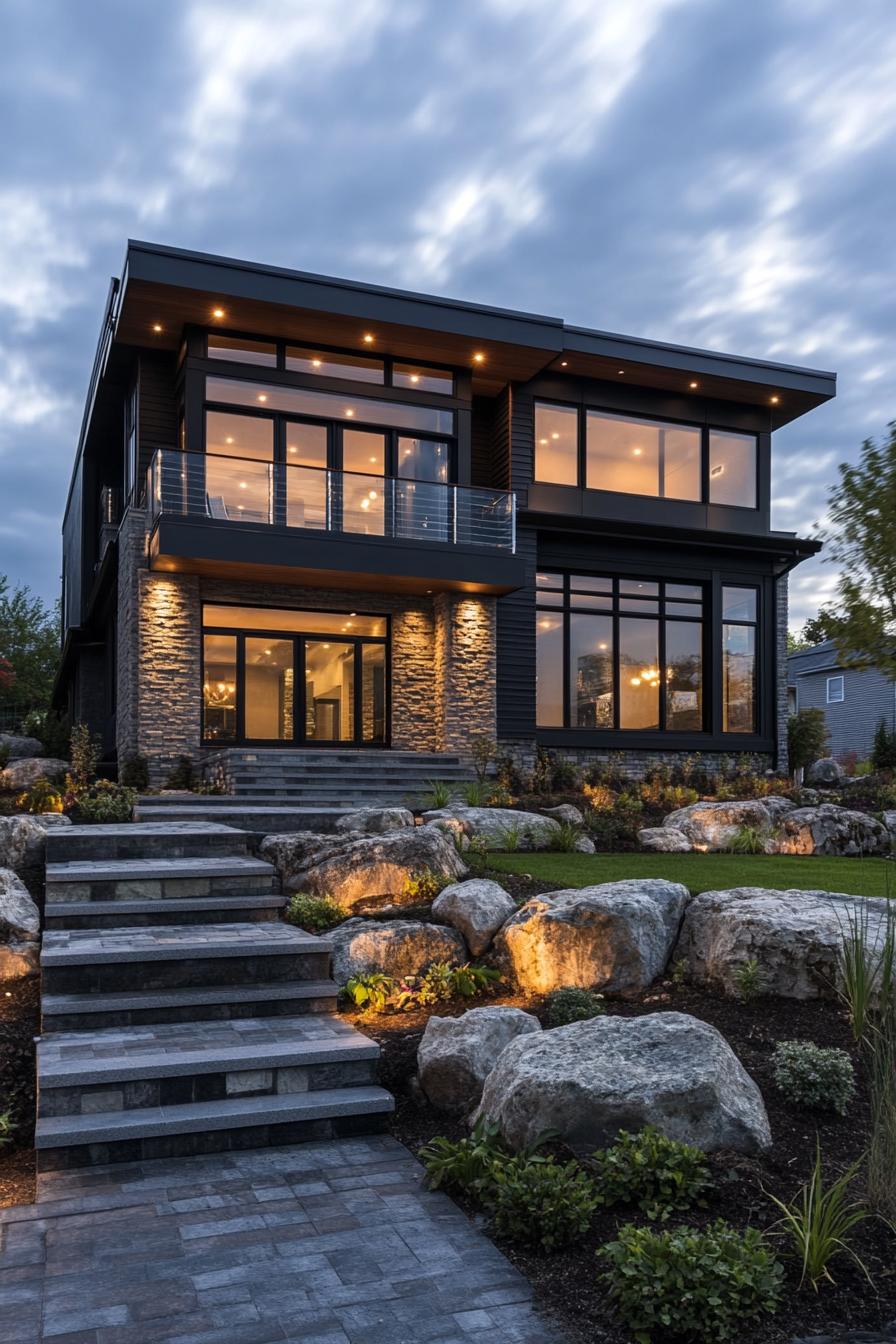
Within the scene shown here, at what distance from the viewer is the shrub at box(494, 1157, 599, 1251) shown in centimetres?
345

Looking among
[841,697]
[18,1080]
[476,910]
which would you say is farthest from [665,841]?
[841,697]

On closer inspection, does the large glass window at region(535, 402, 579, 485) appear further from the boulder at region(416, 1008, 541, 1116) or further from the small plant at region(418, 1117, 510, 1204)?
the small plant at region(418, 1117, 510, 1204)

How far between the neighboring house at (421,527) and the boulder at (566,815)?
4.08 metres

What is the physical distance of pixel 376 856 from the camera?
7.59 m

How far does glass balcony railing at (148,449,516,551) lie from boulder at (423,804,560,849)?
19.4 ft

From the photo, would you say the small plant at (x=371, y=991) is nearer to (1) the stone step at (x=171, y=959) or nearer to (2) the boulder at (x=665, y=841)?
(1) the stone step at (x=171, y=959)

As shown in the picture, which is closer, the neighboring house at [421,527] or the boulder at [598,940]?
the boulder at [598,940]

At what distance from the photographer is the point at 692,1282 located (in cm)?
291

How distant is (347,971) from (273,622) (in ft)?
35.5

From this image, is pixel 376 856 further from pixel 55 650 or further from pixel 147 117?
pixel 55 650

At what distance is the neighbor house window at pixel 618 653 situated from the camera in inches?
723

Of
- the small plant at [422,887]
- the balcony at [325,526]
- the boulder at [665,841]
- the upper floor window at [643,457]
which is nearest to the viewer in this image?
the small plant at [422,887]

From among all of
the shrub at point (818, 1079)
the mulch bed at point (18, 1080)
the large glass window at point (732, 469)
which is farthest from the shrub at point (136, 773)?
the large glass window at point (732, 469)

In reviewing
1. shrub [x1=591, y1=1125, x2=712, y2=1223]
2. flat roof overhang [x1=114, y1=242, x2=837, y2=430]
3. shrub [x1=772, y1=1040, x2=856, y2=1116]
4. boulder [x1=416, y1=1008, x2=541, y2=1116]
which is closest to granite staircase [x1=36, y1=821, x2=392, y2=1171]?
boulder [x1=416, y1=1008, x2=541, y2=1116]
